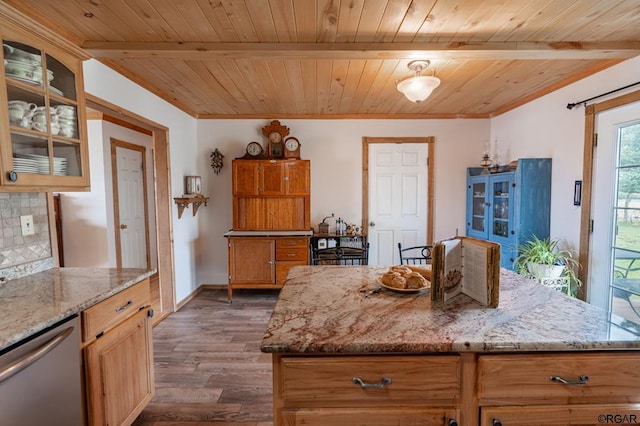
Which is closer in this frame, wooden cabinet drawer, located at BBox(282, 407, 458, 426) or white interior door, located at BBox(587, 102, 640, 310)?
wooden cabinet drawer, located at BBox(282, 407, 458, 426)

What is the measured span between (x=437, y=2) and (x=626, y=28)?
4.41 ft

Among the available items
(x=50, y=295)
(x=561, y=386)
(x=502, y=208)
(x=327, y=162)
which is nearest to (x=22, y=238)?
(x=50, y=295)

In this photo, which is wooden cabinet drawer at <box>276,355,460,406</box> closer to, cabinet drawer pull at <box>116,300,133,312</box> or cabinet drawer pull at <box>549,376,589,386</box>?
cabinet drawer pull at <box>549,376,589,386</box>

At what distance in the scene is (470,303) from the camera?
1.30 meters

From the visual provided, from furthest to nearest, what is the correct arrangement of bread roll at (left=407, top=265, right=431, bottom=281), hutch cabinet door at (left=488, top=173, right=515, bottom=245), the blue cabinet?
1. hutch cabinet door at (left=488, top=173, right=515, bottom=245)
2. the blue cabinet
3. bread roll at (left=407, top=265, right=431, bottom=281)

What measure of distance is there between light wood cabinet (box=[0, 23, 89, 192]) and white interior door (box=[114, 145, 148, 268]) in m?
2.44

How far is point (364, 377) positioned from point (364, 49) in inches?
79.3

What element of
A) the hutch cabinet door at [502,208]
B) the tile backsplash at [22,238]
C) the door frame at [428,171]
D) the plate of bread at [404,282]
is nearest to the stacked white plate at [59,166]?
the tile backsplash at [22,238]

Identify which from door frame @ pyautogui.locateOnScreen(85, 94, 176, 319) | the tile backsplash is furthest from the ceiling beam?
door frame @ pyautogui.locateOnScreen(85, 94, 176, 319)

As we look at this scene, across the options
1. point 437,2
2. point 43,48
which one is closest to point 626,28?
point 437,2

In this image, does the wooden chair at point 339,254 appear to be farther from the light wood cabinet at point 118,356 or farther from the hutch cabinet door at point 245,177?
the light wood cabinet at point 118,356

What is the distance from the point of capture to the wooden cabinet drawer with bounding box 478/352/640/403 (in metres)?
0.98

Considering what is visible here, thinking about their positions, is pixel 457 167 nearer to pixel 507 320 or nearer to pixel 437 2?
pixel 437 2

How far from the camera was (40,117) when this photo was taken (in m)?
1.57
